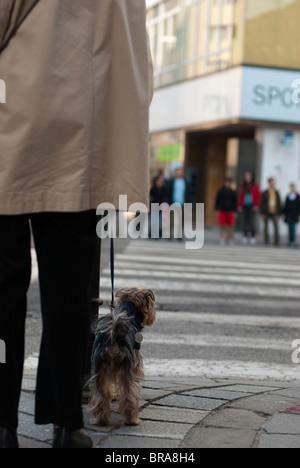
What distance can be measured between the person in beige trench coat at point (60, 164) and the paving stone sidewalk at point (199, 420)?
1.13 ft

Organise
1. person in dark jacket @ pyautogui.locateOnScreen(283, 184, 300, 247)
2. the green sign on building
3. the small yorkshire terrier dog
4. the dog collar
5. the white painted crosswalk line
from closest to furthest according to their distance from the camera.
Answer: the small yorkshire terrier dog < the dog collar < the white painted crosswalk line < person in dark jacket @ pyautogui.locateOnScreen(283, 184, 300, 247) < the green sign on building

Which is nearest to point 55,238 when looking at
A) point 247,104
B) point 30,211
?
point 30,211

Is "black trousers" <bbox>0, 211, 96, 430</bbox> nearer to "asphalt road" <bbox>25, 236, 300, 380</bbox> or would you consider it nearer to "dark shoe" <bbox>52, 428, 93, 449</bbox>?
"dark shoe" <bbox>52, 428, 93, 449</bbox>

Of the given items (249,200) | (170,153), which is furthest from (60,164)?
(170,153)

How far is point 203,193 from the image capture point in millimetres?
29609

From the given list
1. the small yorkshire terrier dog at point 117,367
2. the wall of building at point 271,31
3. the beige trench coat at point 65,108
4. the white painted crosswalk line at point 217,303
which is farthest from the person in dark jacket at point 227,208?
the beige trench coat at point 65,108

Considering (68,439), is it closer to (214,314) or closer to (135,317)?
(135,317)


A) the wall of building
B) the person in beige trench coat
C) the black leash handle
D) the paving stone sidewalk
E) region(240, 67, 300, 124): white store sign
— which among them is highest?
the wall of building

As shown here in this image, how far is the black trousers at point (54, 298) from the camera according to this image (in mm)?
2863

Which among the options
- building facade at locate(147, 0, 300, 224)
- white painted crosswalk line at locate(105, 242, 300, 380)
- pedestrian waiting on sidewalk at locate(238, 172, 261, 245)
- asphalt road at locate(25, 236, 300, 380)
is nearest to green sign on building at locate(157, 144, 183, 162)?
building facade at locate(147, 0, 300, 224)

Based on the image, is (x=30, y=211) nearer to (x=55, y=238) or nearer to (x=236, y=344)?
(x=55, y=238)

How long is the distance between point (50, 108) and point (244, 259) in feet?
38.9

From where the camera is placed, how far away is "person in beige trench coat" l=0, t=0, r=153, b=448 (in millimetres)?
2812

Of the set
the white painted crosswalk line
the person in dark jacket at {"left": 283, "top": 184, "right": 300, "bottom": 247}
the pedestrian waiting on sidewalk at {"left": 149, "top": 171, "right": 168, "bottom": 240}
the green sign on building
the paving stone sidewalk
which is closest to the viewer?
the paving stone sidewalk
